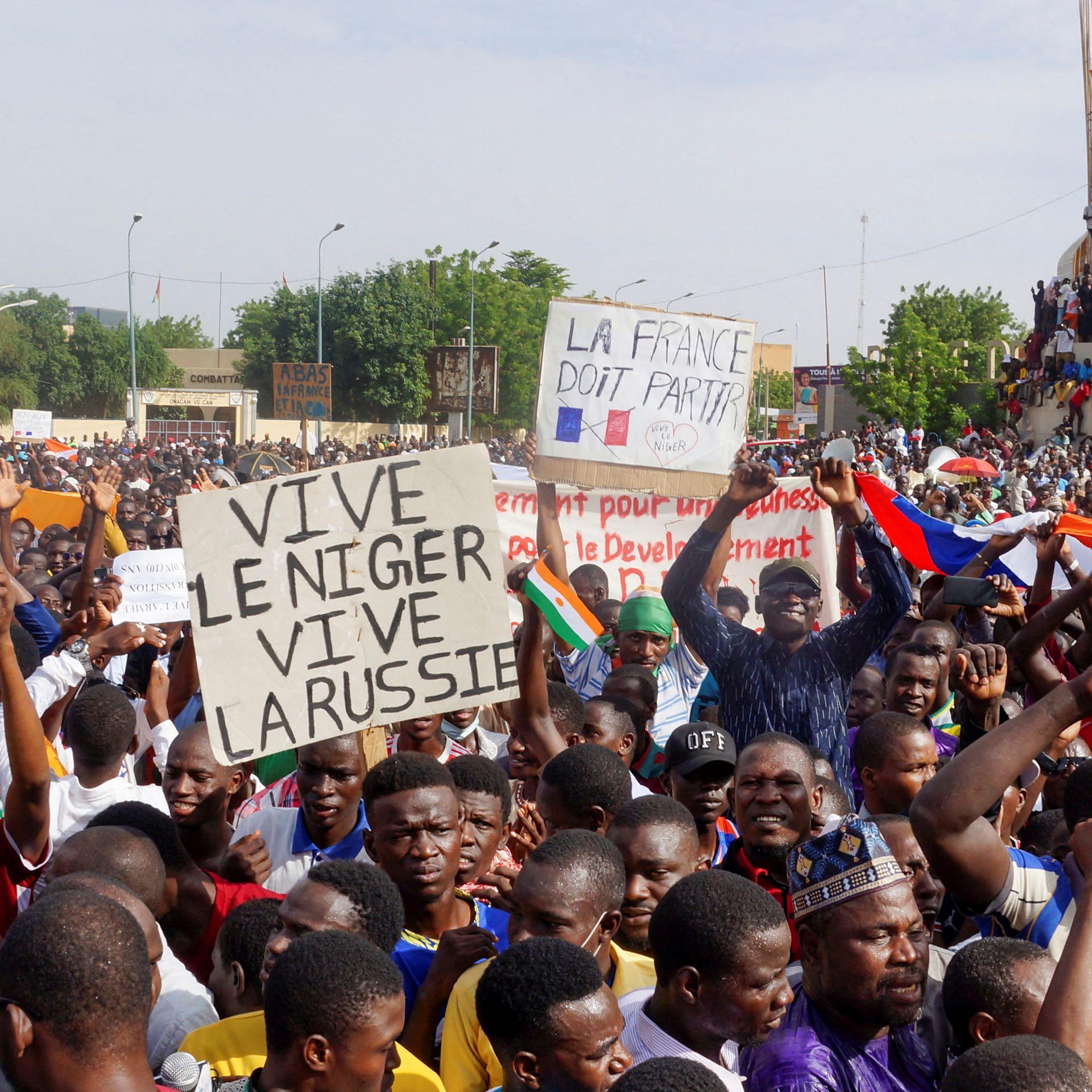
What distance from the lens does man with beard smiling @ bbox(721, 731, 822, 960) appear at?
3.94 m

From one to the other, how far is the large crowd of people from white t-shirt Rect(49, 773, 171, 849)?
0.05 feet

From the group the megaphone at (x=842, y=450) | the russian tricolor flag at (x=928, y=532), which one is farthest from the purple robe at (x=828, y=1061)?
the russian tricolor flag at (x=928, y=532)

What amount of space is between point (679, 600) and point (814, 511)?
11.4 feet

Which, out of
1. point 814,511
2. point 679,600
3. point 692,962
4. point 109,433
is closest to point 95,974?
point 692,962

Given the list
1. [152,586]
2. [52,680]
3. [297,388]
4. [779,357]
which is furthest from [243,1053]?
[779,357]

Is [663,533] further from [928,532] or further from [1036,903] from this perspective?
[1036,903]

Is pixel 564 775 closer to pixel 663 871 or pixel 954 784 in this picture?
pixel 663 871

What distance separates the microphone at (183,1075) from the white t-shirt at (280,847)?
1.24 metres

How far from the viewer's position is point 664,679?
6.12 metres

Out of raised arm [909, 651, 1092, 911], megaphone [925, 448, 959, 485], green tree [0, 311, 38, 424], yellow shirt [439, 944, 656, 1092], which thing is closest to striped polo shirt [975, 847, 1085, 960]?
raised arm [909, 651, 1092, 911]

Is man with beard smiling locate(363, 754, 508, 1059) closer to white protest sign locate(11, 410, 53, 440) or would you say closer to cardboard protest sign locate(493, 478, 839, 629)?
cardboard protest sign locate(493, 478, 839, 629)

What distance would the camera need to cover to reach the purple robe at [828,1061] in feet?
8.78

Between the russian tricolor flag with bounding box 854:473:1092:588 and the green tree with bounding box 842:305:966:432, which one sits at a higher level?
the green tree with bounding box 842:305:966:432

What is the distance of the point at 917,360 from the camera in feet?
175
